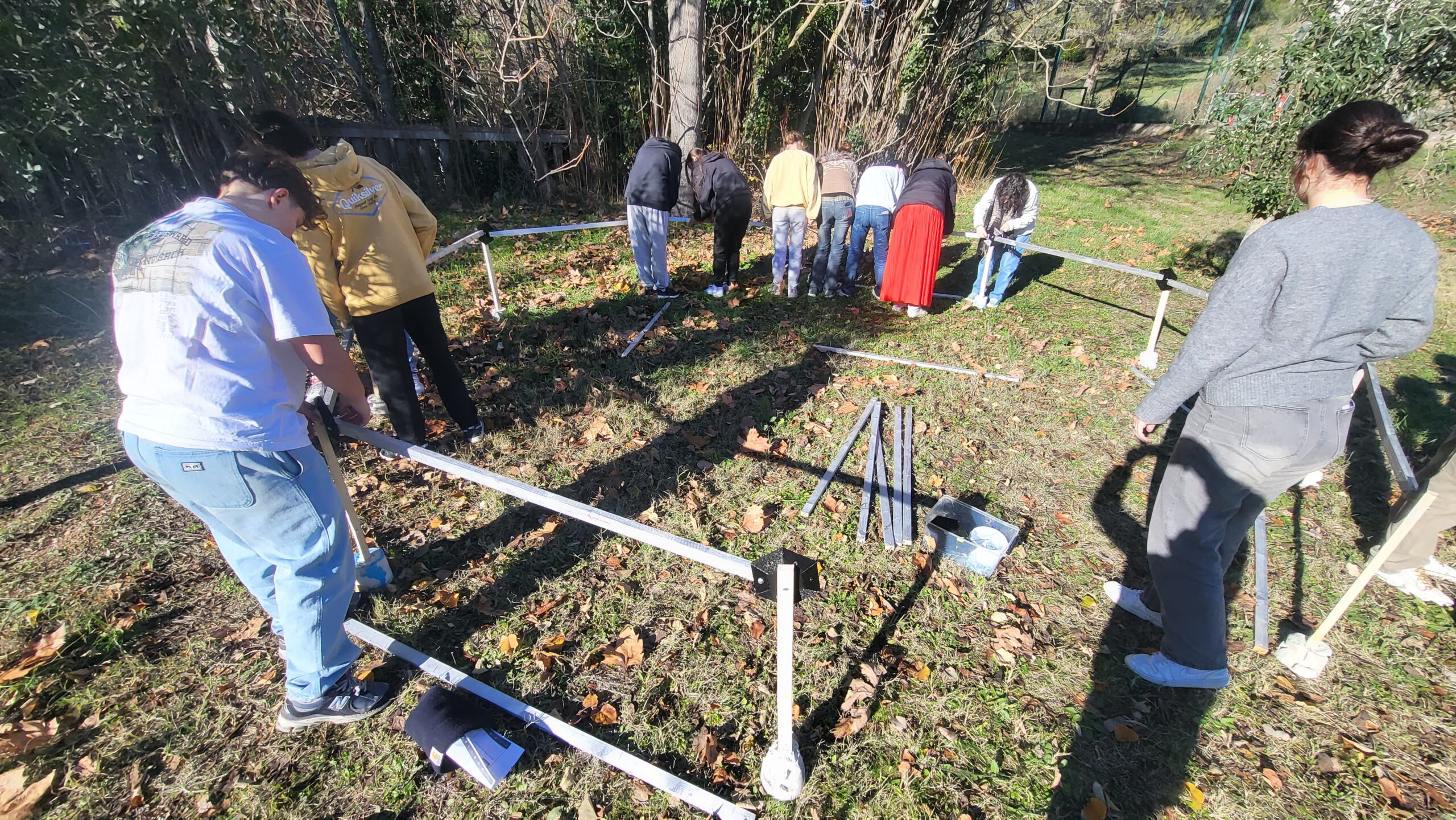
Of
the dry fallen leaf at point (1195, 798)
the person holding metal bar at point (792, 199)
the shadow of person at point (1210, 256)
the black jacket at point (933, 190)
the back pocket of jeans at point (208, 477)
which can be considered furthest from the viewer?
→ the shadow of person at point (1210, 256)

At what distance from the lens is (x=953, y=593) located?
11.1 feet

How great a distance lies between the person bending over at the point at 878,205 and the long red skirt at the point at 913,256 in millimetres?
163

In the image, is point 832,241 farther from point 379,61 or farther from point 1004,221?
point 379,61

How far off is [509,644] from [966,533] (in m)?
2.64

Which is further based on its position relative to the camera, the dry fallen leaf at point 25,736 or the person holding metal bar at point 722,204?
the person holding metal bar at point 722,204

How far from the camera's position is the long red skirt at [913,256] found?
635 cm

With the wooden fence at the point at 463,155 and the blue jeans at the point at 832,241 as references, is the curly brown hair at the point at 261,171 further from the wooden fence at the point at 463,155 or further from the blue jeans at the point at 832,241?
the wooden fence at the point at 463,155

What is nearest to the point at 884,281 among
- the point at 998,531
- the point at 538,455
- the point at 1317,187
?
the point at 998,531

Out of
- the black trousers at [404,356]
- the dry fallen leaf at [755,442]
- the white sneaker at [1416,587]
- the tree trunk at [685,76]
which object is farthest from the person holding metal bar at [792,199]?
the white sneaker at [1416,587]

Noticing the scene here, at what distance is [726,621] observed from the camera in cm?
322

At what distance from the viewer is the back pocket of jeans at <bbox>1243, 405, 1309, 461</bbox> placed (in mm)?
2221

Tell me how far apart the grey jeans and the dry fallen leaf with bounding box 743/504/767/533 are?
1.97 m

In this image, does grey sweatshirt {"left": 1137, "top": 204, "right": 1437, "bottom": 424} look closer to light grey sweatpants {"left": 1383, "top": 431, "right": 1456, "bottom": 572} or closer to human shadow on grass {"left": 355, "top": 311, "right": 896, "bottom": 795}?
light grey sweatpants {"left": 1383, "top": 431, "right": 1456, "bottom": 572}

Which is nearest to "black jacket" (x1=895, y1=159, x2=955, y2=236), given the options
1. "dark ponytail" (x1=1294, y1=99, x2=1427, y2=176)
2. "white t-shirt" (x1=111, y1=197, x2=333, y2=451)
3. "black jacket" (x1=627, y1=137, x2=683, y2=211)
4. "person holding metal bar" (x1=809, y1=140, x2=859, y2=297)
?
"person holding metal bar" (x1=809, y1=140, x2=859, y2=297)
